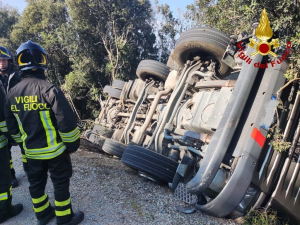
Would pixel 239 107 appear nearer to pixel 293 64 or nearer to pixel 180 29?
pixel 293 64

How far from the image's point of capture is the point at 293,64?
2.26 metres

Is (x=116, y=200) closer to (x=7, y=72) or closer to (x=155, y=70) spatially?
(x=7, y=72)

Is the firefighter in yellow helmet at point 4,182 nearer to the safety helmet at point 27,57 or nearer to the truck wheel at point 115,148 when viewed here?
the safety helmet at point 27,57

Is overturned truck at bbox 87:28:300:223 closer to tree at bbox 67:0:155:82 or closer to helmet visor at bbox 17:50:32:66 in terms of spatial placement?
helmet visor at bbox 17:50:32:66

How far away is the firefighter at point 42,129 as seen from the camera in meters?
2.11

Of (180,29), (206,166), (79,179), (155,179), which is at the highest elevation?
(180,29)

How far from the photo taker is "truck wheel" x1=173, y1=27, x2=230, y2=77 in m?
3.22

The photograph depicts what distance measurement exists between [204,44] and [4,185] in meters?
2.66

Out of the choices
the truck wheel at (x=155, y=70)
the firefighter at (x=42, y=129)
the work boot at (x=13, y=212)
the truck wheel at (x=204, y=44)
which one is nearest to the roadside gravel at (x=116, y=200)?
the work boot at (x=13, y=212)

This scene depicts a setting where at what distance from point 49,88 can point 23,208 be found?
1.31m

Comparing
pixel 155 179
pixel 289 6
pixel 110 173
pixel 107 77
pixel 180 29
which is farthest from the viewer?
pixel 180 29

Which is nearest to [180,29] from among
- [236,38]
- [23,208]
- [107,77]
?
[107,77]

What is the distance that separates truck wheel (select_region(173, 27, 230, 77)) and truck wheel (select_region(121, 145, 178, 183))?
1.45 meters

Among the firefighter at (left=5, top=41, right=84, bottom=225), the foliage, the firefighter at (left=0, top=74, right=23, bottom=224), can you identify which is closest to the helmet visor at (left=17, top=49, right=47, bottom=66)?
the firefighter at (left=5, top=41, right=84, bottom=225)
